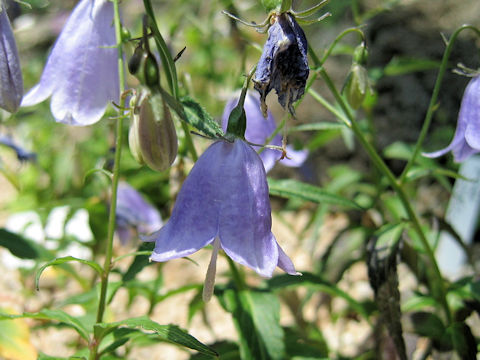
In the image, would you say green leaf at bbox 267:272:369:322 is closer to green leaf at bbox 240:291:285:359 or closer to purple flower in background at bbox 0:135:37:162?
green leaf at bbox 240:291:285:359

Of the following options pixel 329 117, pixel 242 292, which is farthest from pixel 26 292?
pixel 329 117

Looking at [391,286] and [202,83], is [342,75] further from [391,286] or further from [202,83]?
[391,286]

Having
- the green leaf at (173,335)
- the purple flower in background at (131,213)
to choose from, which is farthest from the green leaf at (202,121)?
the purple flower in background at (131,213)

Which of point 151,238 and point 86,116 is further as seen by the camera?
point 86,116

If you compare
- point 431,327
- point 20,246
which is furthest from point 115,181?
point 431,327

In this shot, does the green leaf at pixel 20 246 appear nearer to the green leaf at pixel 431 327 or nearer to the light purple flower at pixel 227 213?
the light purple flower at pixel 227 213
